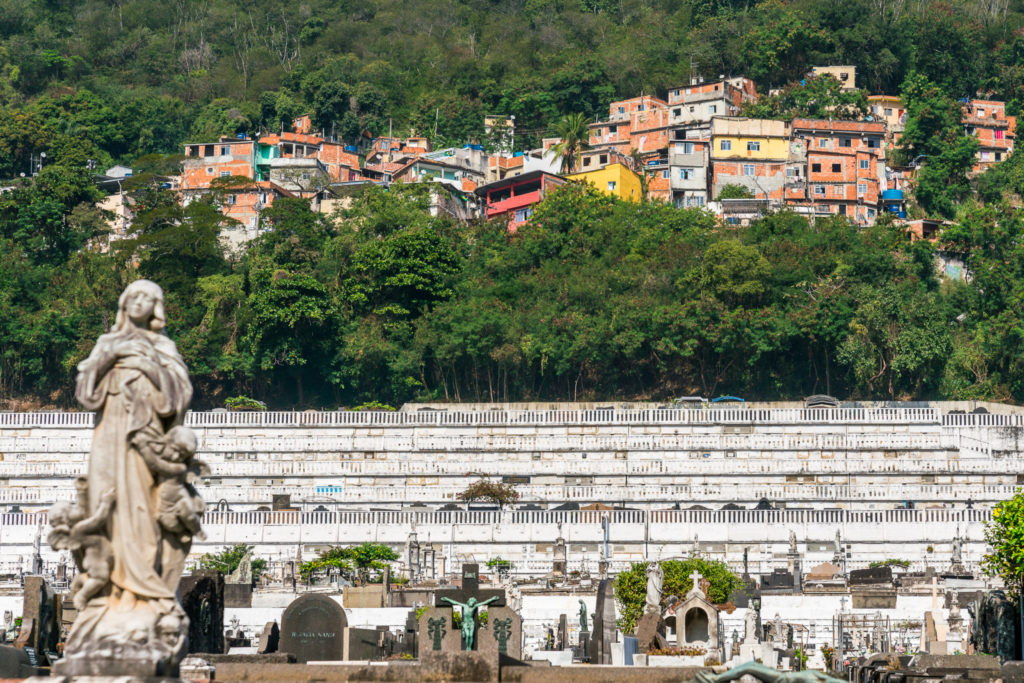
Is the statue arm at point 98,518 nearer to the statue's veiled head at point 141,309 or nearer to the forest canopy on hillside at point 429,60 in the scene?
the statue's veiled head at point 141,309

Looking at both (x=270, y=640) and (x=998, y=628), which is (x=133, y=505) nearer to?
(x=270, y=640)

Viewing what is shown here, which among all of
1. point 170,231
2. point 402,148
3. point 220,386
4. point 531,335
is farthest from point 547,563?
point 402,148

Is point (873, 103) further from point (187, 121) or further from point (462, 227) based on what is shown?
point (187, 121)

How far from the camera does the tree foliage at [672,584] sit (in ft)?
137

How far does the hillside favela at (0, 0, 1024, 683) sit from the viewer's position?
80.8 feet

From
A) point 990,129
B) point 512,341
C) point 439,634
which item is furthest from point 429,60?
point 439,634

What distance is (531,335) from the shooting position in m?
86.0

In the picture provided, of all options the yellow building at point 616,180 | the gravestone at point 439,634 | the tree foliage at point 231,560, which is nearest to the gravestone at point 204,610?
the gravestone at point 439,634

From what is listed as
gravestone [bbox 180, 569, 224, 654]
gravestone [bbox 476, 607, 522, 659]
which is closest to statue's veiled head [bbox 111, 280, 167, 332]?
gravestone [bbox 476, 607, 522, 659]

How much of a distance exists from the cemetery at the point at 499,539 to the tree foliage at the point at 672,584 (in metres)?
0.10

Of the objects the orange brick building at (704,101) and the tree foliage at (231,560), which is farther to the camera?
the orange brick building at (704,101)

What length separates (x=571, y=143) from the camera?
117 metres

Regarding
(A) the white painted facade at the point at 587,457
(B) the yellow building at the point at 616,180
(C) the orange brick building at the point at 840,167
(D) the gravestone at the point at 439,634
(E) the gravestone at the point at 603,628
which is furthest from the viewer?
(B) the yellow building at the point at 616,180

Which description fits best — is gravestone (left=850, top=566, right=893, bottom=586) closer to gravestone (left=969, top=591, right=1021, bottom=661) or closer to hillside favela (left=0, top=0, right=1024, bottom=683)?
hillside favela (left=0, top=0, right=1024, bottom=683)
